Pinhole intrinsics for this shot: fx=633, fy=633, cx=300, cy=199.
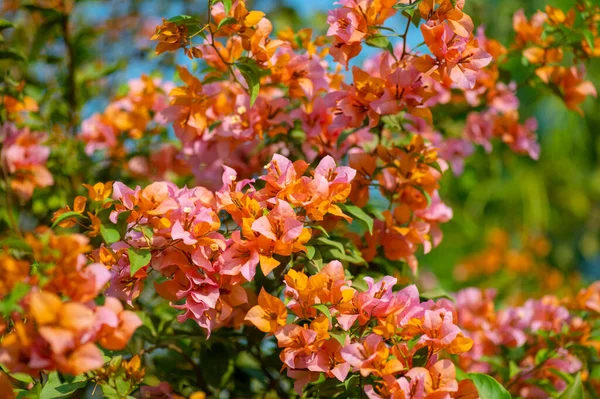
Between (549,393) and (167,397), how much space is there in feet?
2.04

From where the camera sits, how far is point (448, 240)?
10.4 ft

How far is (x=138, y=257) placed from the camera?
28.6 inches

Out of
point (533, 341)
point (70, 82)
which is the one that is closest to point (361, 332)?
point (533, 341)

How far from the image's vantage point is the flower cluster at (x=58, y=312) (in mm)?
551

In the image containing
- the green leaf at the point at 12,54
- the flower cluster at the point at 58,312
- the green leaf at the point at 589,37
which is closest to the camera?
the flower cluster at the point at 58,312

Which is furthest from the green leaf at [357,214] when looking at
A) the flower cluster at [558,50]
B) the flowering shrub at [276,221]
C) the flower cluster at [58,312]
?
the flower cluster at [558,50]

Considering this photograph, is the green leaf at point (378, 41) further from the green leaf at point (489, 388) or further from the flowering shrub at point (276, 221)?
the green leaf at point (489, 388)

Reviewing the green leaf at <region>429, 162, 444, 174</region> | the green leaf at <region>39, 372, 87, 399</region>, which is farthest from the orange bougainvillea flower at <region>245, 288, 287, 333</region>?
the green leaf at <region>429, 162, 444, 174</region>

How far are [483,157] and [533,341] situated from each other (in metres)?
0.51

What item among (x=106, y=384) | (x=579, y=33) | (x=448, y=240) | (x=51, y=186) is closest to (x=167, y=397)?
(x=106, y=384)

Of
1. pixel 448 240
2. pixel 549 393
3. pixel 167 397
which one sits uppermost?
pixel 167 397

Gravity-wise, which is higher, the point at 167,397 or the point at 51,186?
the point at 51,186

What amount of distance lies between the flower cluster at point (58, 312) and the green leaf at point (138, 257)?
0.28 ft

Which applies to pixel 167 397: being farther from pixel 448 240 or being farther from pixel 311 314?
pixel 448 240
